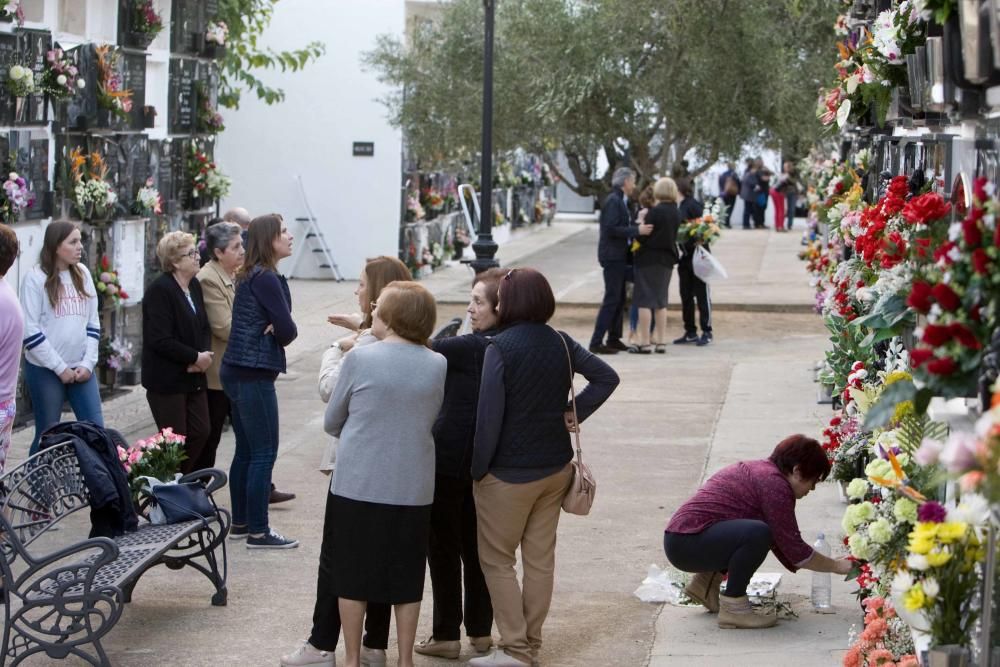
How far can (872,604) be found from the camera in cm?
539

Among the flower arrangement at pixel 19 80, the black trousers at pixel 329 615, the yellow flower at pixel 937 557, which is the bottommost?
the black trousers at pixel 329 615

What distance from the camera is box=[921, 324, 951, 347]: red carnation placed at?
11.8 feet

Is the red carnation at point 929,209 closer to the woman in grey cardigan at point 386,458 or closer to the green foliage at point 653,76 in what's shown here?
the woman in grey cardigan at point 386,458

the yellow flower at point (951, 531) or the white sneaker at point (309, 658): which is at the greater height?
the yellow flower at point (951, 531)

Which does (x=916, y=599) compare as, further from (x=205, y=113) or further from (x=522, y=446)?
(x=205, y=113)

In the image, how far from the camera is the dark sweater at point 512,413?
610 centimetres

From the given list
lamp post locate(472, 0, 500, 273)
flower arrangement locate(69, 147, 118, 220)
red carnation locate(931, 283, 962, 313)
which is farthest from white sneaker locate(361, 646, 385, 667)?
lamp post locate(472, 0, 500, 273)

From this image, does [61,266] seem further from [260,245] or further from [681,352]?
[681,352]

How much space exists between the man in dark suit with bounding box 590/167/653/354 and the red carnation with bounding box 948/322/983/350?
40.1 ft

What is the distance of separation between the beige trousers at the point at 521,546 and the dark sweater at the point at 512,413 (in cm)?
5

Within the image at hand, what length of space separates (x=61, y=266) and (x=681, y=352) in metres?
8.82

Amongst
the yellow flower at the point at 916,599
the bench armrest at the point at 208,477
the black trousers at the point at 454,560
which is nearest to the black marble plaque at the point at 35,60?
the bench armrest at the point at 208,477

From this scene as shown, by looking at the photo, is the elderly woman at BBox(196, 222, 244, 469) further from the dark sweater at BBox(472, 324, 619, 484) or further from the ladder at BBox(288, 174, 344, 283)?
the ladder at BBox(288, 174, 344, 283)

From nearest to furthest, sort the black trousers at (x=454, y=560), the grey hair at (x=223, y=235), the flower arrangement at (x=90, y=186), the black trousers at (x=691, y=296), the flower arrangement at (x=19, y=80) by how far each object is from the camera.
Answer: the black trousers at (x=454, y=560) → the grey hair at (x=223, y=235) → the flower arrangement at (x=19, y=80) → the flower arrangement at (x=90, y=186) → the black trousers at (x=691, y=296)
